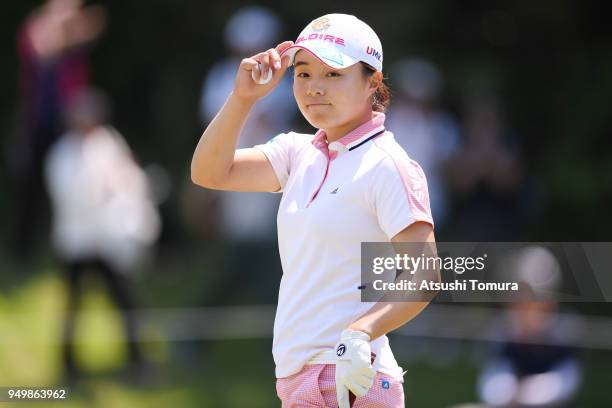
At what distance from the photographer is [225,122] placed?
3.96 m

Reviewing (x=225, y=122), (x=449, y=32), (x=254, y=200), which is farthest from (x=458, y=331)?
(x=225, y=122)

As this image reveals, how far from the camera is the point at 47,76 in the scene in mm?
10273

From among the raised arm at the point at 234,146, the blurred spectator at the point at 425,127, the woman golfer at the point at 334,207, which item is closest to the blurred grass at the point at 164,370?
the blurred spectator at the point at 425,127

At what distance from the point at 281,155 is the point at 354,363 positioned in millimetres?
856

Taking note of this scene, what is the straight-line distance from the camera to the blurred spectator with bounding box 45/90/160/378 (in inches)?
340

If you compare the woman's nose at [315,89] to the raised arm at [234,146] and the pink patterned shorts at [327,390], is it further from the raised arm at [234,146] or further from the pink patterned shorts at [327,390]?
the pink patterned shorts at [327,390]

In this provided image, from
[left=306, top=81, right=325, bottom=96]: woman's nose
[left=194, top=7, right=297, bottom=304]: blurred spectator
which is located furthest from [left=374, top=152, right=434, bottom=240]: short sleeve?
[left=194, top=7, right=297, bottom=304]: blurred spectator

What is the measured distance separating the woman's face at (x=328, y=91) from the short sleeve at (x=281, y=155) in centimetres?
26

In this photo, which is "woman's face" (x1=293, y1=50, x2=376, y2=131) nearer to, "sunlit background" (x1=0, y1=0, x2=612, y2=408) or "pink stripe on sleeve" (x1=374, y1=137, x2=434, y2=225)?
"pink stripe on sleeve" (x1=374, y1=137, x2=434, y2=225)

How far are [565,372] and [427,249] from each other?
376cm

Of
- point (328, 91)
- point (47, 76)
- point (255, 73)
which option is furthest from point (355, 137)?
point (47, 76)

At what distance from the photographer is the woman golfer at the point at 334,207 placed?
3668mm

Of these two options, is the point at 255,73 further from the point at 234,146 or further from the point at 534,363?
the point at 534,363

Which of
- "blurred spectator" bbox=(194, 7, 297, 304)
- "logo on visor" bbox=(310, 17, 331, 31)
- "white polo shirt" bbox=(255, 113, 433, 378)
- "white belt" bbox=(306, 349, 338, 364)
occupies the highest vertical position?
"blurred spectator" bbox=(194, 7, 297, 304)
